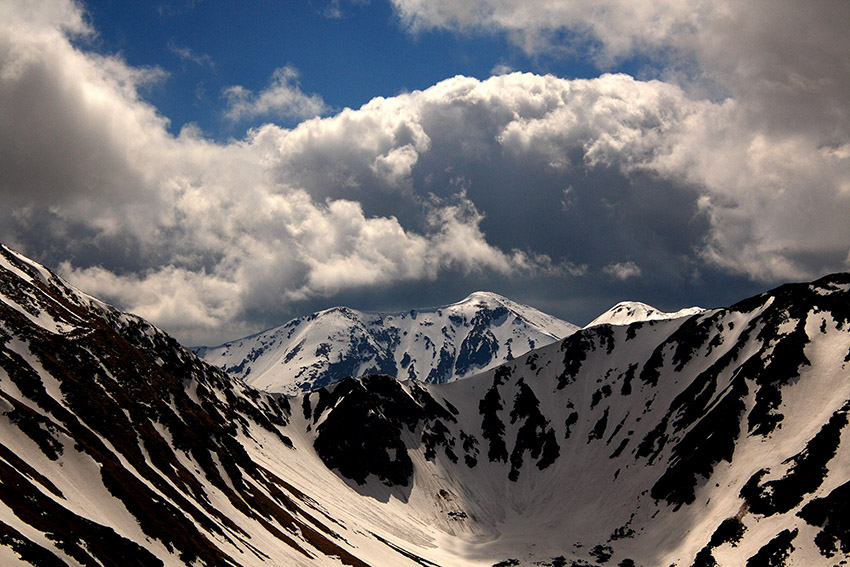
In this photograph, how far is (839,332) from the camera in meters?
191

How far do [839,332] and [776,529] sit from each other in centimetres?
8145

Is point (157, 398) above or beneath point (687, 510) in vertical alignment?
beneath

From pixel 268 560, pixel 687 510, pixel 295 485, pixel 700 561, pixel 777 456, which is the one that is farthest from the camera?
pixel 295 485

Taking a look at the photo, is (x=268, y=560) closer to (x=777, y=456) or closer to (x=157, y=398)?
(x=157, y=398)

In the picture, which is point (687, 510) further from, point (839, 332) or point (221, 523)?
point (221, 523)

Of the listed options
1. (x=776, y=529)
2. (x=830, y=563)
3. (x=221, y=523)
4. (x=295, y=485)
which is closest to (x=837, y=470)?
(x=776, y=529)

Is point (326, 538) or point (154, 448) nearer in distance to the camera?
point (154, 448)

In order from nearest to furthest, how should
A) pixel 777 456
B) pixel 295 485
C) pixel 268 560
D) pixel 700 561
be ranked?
1. pixel 268 560
2. pixel 700 561
3. pixel 777 456
4. pixel 295 485

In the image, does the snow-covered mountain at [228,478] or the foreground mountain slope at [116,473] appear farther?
the snow-covered mountain at [228,478]

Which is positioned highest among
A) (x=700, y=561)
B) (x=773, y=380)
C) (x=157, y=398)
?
(x=773, y=380)

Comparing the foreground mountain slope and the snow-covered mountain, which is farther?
the snow-covered mountain

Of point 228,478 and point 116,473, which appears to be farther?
point 228,478

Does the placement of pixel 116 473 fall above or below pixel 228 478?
below

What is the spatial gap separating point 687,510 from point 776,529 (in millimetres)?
44791
